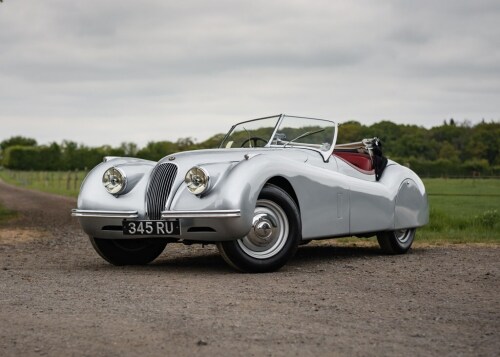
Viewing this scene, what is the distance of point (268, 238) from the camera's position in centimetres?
771

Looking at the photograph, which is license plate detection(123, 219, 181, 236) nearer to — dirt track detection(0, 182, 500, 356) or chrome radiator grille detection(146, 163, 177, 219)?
chrome radiator grille detection(146, 163, 177, 219)

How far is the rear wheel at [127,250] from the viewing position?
8.61 m

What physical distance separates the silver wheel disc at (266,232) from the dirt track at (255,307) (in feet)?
0.86

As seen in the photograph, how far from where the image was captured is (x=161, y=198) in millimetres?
7855

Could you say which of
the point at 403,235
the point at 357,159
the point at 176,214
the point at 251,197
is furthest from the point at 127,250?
the point at 403,235

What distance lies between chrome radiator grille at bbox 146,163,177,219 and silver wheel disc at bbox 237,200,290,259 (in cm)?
90

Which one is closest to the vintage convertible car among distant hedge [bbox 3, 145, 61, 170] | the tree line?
the tree line

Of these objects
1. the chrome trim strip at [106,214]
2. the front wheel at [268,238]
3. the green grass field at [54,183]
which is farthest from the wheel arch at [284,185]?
the green grass field at [54,183]

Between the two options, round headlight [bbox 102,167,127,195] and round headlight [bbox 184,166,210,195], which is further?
round headlight [bbox 102,167,127,195]

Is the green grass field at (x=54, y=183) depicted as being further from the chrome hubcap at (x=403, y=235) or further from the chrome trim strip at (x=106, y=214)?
the chrome trim strip at (x=106, y=214)

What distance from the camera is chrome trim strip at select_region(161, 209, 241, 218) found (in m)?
7.30

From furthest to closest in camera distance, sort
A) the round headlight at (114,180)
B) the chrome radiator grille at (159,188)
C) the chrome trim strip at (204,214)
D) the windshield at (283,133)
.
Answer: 1. the windshield at (283,133)
2. the round headlight at (114,180)
3. the chrome radiator grille at (159,188)
4. the chrome trim strip at (204,214)

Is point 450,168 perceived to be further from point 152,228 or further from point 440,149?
point 152,228

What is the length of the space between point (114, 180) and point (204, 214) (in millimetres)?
1353
